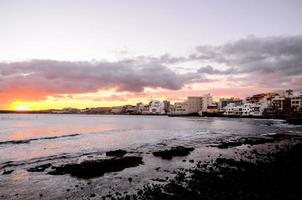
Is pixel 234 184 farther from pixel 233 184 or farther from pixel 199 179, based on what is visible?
pixel 199 179

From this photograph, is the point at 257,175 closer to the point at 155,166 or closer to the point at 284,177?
the point at 284,177

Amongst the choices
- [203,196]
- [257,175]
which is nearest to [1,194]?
[203,196]

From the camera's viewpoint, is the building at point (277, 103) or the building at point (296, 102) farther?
the building at point (277, 103)

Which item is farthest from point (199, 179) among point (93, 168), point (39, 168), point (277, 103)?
point (277, 103)

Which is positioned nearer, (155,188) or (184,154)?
(155,188)

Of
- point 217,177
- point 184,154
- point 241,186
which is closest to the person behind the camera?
point 241,186

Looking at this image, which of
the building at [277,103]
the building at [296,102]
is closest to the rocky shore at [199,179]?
the building at [296,102]

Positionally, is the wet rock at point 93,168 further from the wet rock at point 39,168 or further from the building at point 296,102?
the building at point 296,102

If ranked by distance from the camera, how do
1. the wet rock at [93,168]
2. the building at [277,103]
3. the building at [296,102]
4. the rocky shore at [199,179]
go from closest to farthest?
the rocky shore at [199,179], the wet rock at [93,168], the building at [296,102], the building at [277,103]

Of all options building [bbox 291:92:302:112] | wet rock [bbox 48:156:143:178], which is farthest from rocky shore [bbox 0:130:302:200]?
building [bbox 291:92:302:112]

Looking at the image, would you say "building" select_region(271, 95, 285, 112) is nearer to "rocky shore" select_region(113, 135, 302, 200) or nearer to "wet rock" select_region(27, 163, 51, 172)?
"rocky shore" select_region(113, 135, 302, 200)

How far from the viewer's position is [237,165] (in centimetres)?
2855

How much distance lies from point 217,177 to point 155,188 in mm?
5431

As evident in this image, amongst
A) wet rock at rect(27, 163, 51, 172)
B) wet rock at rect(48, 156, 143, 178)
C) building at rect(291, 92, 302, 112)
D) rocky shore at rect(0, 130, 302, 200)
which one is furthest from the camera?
building at rect(291, 92, 302, 112)
